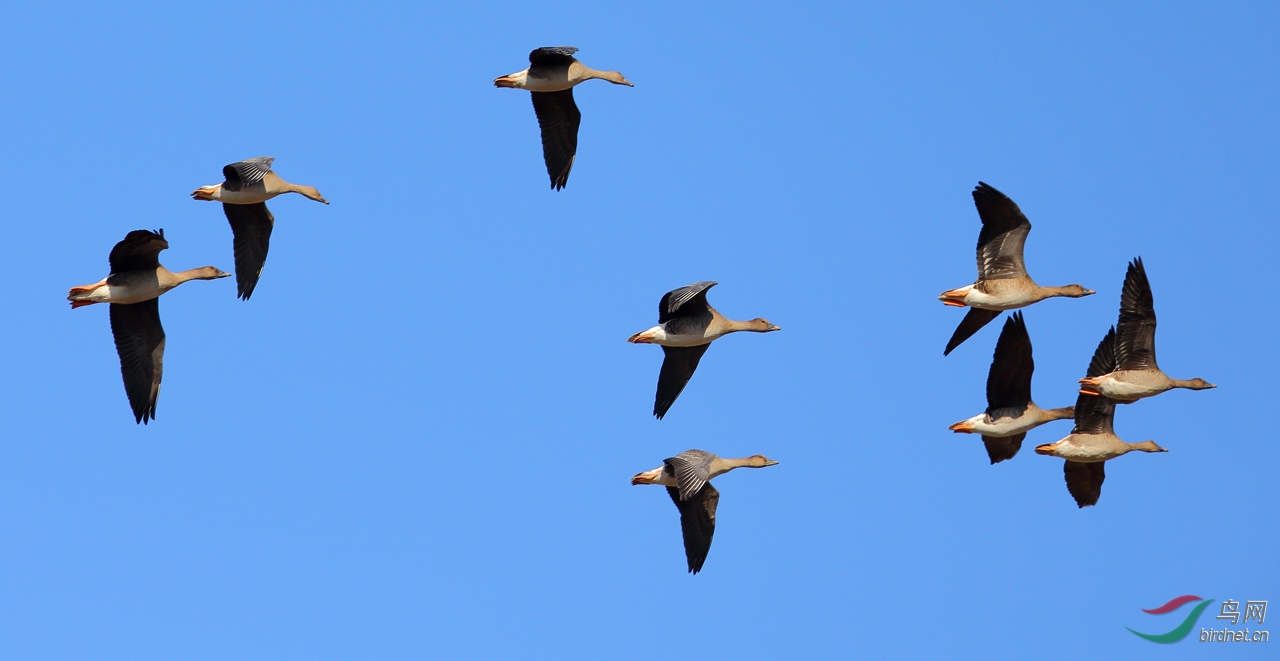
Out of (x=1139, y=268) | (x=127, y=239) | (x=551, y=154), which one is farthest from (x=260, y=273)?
(x=1139, y=268)

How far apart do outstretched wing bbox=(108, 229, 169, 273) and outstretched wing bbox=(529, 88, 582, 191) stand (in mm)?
7888

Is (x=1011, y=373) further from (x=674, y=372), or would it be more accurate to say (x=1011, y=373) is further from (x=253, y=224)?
(x=253, y=224)

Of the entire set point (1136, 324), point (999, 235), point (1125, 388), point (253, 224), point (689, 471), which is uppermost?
point (253, 224)

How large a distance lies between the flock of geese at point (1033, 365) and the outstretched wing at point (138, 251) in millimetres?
14158

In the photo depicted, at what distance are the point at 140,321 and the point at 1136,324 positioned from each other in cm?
1819

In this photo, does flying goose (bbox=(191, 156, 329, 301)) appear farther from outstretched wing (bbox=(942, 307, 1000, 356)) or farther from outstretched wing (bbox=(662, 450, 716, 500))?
outstretched wing (bbox=(942, 307, 1000, 356))

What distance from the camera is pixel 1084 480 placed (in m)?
32.6

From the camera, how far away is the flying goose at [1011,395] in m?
30.9

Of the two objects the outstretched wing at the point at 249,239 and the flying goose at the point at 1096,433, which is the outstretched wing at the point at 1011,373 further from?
the outstretched wing at the point at 249,239

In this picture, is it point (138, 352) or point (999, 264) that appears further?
point (138, 352)

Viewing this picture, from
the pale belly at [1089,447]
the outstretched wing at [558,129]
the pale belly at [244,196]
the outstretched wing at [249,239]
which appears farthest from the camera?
the outstretched wing at [558,129]

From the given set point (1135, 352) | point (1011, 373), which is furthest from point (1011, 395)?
point (1135, 352)

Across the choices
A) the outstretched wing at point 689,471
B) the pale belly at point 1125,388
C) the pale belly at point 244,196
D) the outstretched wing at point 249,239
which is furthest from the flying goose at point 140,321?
the pale belly at point 1125,388

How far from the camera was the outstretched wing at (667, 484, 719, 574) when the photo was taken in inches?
1177
